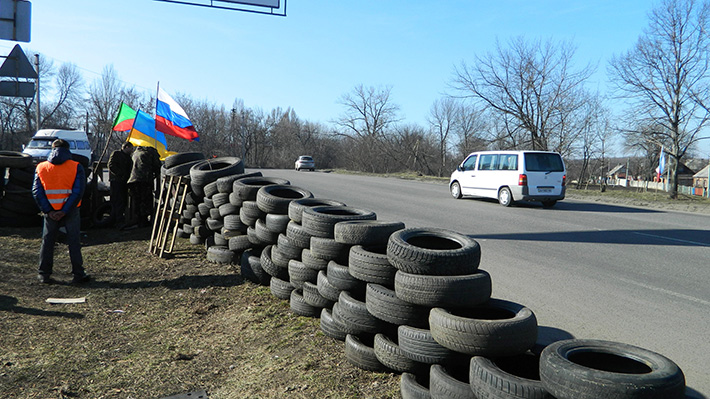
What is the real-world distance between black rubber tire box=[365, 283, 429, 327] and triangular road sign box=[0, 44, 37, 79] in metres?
8.20

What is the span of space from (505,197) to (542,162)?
1.61 meters

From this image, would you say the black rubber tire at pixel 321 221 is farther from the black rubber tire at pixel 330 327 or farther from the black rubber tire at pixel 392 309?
the black rubber tire at pixel 392 309

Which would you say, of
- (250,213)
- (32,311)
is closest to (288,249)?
(250,213)

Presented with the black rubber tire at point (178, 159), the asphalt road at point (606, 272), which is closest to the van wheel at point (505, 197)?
the asphalt road at point (606, 272)

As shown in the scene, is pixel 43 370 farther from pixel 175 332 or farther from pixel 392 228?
pixel 392 228

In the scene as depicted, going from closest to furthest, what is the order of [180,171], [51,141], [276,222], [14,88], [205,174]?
[276,222]
[205,174]
[14,88]
[180,171]
[51,141]

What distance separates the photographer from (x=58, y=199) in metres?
6.80

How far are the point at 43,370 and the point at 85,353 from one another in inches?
16.8

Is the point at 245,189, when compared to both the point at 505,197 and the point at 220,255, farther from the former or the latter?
the point at 505,197

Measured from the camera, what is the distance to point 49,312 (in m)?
5.74

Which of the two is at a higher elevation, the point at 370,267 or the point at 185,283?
the point at 370,267

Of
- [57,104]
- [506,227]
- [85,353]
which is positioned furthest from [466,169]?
[57,104]

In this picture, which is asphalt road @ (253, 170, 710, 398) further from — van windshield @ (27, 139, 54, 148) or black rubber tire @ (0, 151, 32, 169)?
van windshield @ (27, 139, 54, 148)

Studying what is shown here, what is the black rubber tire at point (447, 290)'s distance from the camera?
3516 millimetres
